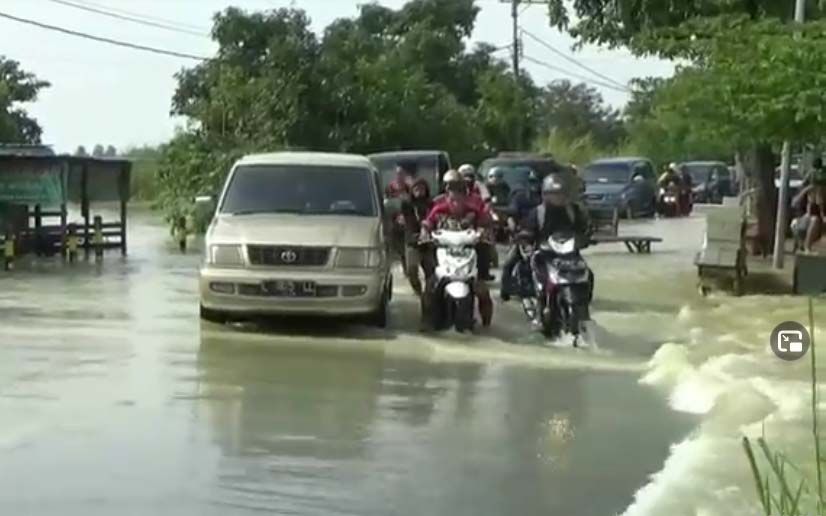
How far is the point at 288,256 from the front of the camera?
15.1m

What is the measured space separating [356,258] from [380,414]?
4317mm

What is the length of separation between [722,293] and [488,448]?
457 inches

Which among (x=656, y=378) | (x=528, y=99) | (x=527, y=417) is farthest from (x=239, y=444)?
(x=528, y=99)

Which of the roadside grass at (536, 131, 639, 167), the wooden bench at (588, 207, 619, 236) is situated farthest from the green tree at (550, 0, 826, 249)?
the roadside grass at (536, 131, 639, 167)

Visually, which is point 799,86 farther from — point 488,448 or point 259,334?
point 488,448

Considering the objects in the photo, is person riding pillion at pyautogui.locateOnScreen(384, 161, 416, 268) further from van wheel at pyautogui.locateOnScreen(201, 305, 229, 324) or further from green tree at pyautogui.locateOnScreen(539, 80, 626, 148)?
green tree at pyautogui.locateOnScreen(539, 80, 626, 148)

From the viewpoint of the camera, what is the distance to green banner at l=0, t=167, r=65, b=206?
85.1 feet

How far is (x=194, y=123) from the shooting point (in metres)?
40.5

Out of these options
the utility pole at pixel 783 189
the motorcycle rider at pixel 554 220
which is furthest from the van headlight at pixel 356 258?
the utility pole at pixel 783 189

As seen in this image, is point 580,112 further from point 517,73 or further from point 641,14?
point 641,14

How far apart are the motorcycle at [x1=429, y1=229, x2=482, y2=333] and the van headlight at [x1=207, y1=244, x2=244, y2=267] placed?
1.91m

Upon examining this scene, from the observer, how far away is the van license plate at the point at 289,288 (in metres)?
15.0

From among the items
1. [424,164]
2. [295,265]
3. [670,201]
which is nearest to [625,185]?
[670,201]

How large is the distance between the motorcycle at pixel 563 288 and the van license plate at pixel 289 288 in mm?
2176
